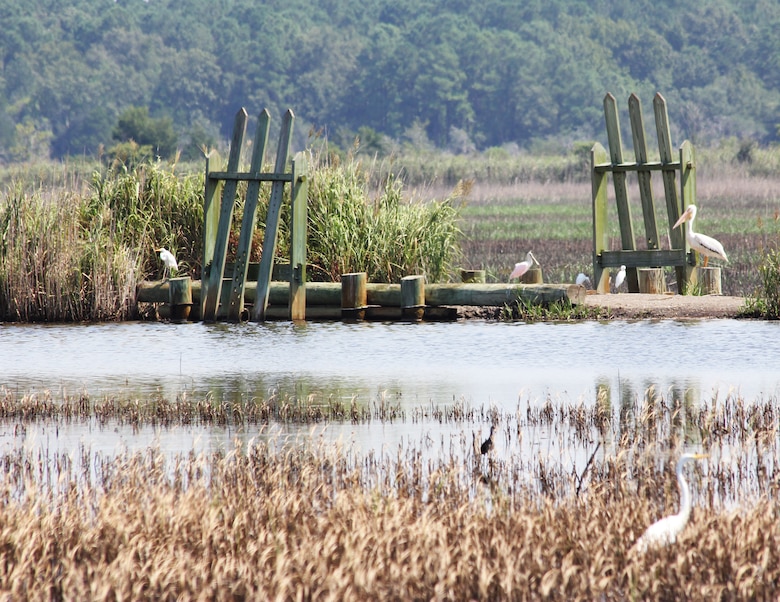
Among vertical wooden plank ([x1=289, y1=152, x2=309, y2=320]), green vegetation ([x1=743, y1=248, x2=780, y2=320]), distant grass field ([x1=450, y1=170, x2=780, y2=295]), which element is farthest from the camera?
distant grass field ([x1=450, y1=170, x2=780, y2=295])

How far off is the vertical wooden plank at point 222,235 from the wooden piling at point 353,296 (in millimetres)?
1536

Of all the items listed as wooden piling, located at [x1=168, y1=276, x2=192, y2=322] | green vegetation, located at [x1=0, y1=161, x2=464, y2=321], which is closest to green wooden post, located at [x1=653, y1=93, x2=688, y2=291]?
green vegetation, located at [x1=0, y1=161, x2=464, y2=321]

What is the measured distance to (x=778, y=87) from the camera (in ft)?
332

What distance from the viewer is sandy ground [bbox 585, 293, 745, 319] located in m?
15.7

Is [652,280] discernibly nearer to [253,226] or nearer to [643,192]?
[643,192]

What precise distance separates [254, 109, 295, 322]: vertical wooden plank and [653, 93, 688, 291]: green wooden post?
15.3ft

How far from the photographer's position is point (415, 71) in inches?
3994

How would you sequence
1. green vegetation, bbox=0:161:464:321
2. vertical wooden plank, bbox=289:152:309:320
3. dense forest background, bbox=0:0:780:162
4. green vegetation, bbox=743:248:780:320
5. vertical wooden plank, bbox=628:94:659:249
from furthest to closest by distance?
dense forest background, bbox=0:0:780:162, vertical wooden plank, bbox=628:94:659:249, green vegetation, bbox=0:161:464:321, vertical wooden plank, bbox=289:152:309:320, green vegetation, bbox=743:248:780:320

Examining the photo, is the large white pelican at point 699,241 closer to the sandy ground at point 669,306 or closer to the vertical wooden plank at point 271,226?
the sandy ground at point 669,306

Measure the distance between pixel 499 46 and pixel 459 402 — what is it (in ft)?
322

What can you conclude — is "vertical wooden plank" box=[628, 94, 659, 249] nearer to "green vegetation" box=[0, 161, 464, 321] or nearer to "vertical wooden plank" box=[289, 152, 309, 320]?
"green vegetation" box=[0, 161, 464, 321]

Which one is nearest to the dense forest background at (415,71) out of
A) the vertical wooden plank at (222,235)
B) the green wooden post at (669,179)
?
the green wooden post at (669,179)

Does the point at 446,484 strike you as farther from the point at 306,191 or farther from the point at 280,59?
the point at 280,59

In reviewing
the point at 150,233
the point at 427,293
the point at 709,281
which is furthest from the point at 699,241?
the point at 150,233
